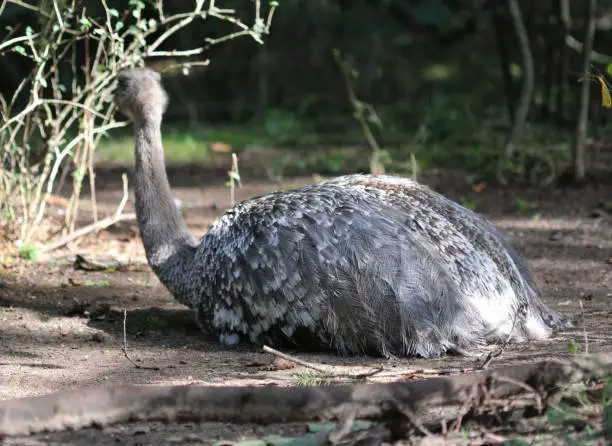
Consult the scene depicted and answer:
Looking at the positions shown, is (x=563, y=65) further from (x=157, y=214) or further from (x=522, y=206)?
(x=157, y=214)

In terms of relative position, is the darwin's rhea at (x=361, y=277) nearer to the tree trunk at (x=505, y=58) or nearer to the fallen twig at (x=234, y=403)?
the fallen twig at (x=234, y=403)

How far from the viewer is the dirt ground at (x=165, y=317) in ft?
16.0

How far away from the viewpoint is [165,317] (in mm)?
6559

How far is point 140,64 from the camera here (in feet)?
25.0

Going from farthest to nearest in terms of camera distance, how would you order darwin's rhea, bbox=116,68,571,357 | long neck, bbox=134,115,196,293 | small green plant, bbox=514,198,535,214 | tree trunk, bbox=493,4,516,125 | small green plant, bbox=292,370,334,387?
tree trunk, bbox=493,4,516,125 < small green plant, bbox=514,198,535,214 < long neck, bbox=134,115,196,293 < darwin's rhea, bbox=116,68,571,357 < small green plant, bbox=292,370,334,387

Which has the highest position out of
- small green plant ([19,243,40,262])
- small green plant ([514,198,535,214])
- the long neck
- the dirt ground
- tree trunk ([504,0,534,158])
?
tree trunk ([504,0,534,158])

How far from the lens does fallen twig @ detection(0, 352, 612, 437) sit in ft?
11.8

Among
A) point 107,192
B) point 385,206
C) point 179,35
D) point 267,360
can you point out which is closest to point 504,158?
point 107,192

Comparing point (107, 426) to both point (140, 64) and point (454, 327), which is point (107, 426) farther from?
point (140, 64)

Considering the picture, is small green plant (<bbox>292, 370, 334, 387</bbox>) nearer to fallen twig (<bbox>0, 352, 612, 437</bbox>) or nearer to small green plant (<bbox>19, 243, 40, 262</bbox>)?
fallen twig (<bbox>0, 352, 612, 437</bbox>)

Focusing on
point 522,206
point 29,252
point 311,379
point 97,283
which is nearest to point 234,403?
point 311,379

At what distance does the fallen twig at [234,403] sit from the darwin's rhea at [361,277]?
158 centimetres

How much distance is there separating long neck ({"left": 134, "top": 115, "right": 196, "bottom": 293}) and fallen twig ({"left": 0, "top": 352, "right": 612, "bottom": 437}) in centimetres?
266

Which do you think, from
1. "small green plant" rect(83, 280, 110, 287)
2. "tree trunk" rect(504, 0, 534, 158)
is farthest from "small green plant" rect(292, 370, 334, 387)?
"tree trunk" rect(504, 0, 534, 158)
